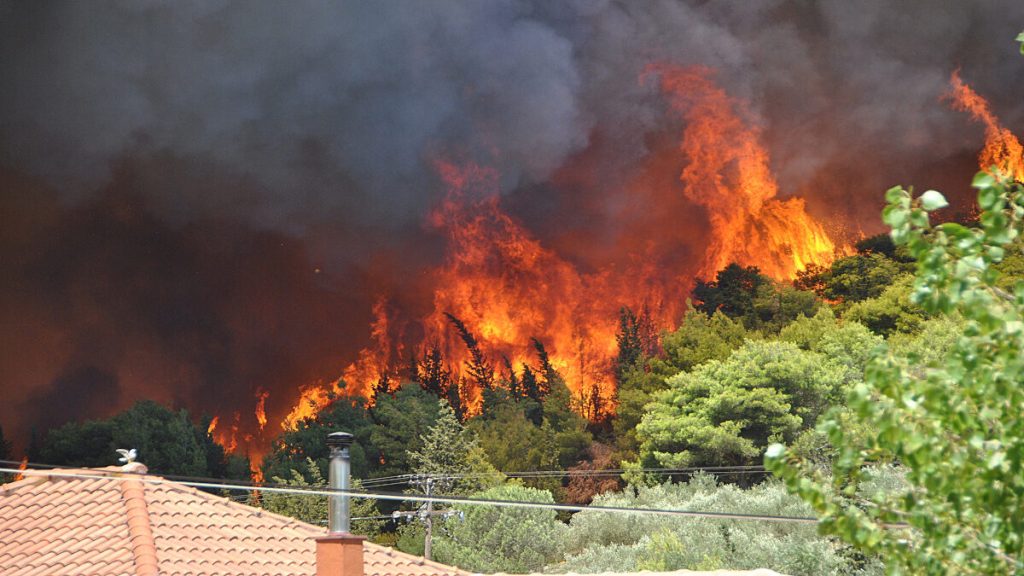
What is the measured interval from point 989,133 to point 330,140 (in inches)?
1810

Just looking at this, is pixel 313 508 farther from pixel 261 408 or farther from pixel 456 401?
pixel 261 408

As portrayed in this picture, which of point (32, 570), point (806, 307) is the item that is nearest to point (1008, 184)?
point (32, 570)

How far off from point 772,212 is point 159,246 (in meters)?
43.3

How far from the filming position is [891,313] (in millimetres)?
56875

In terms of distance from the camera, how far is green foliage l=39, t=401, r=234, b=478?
2559 inches

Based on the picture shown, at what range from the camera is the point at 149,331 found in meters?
77.6

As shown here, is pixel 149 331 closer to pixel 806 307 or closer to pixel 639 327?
pixel 639 327

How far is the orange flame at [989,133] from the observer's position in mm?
78312

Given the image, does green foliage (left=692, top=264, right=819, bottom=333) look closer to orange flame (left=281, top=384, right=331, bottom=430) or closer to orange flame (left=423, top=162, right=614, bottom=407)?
orange flame (left=423, top=162, right=614, bottom=407)

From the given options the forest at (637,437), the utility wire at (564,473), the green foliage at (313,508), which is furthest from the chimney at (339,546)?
the green foliage at (313,508)

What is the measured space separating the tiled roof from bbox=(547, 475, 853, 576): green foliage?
18.6 m

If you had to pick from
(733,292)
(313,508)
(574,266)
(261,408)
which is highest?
(574,266)

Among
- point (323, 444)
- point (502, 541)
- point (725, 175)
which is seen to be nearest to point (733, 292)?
point (725, 175)

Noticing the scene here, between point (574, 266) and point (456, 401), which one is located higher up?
point (574, 266)
